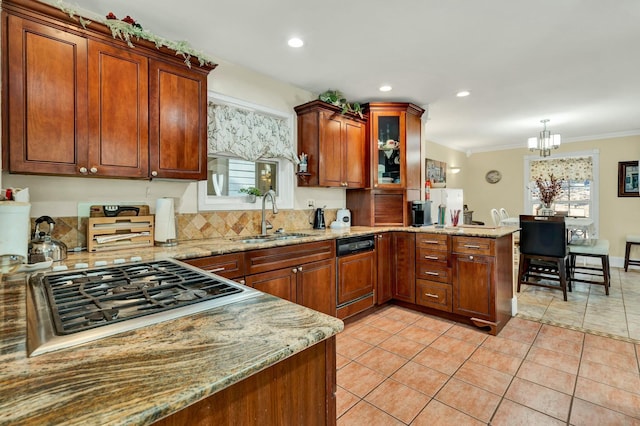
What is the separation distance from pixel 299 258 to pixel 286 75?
182cm

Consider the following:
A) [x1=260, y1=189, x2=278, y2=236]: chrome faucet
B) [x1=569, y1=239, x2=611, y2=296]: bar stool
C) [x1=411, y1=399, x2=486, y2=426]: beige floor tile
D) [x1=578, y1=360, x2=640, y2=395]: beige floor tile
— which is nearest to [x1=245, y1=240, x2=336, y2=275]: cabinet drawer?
[x1=260, y1=189, x2=278, y2=236]: chrome faucet

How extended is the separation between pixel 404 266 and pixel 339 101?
1953mm

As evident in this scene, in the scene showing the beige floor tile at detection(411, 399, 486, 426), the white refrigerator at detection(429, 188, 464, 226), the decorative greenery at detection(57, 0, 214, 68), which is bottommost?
the beige floor tile at detection(411, 399, 486, 426)

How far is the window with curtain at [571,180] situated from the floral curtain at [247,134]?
5.14 m

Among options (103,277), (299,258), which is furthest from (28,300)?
(299,258)

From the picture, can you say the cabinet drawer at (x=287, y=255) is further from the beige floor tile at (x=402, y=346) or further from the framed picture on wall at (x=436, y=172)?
the framed picture on wall at (x=436, y=172)

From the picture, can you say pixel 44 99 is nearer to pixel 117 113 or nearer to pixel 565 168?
pixel 117 113

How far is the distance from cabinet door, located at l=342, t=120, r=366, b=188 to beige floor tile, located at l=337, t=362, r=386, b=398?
1.95m

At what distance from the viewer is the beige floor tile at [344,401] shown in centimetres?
185

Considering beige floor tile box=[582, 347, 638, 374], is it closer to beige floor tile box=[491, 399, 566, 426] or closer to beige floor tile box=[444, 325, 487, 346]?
beige floor tile box=[444, 325, 487, 346]

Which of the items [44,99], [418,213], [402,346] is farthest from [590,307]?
[44,99]

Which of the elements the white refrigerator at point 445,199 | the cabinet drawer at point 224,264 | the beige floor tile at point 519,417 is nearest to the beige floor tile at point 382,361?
the beige floor tile at point 519,417

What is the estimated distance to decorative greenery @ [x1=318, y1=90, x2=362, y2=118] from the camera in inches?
134

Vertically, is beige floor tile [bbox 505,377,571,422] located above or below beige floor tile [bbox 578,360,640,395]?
below
